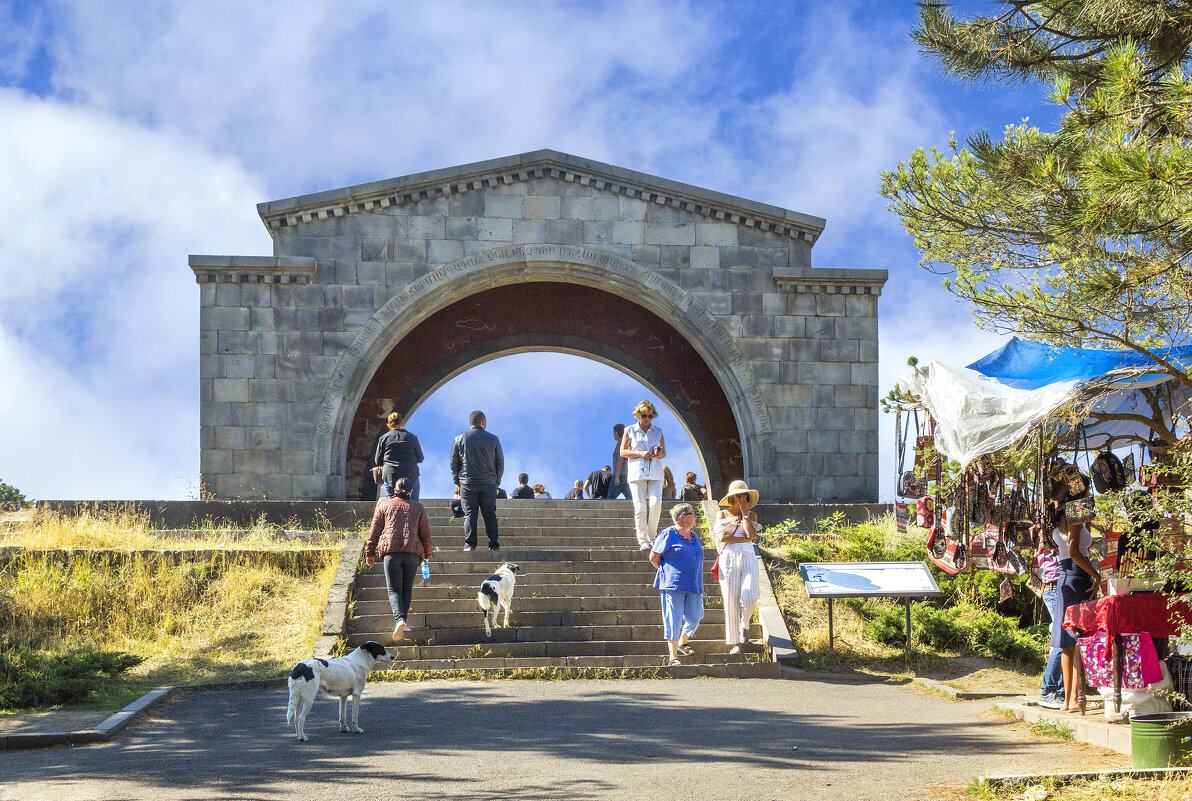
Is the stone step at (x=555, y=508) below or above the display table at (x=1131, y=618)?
above

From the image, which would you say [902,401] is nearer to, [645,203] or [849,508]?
[849,508]

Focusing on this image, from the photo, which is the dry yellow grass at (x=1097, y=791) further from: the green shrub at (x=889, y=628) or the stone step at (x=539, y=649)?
the green shrub at (x=889, y=628)

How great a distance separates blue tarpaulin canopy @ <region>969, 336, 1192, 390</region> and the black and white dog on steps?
215 inches

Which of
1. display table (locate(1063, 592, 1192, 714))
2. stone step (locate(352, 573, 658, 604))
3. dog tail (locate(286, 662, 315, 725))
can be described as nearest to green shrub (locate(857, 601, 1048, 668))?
stone step (locate(352, 573, 658, 604))

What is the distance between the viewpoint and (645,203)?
20078 millimetres

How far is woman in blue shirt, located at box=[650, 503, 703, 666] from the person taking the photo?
10.6 meters

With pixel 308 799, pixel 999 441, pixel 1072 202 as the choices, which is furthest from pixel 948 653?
pixel 308 799

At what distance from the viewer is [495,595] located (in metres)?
11.3

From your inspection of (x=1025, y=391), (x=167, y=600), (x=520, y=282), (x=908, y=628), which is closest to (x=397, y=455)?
(x=167, y=600)

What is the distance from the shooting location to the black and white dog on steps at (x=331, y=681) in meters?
7.63

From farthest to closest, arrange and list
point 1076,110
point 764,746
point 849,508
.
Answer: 1. point 849,508
2. point 1076,110
3. point 764,746

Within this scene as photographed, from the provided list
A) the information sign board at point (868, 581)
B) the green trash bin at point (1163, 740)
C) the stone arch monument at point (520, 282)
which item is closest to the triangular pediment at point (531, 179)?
the stone arch monument at point (520, 282)

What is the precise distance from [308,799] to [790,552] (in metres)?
9.52

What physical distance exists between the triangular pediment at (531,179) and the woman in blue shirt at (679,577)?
10.3 metres
